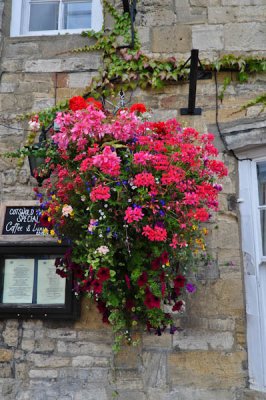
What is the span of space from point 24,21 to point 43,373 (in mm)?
3304

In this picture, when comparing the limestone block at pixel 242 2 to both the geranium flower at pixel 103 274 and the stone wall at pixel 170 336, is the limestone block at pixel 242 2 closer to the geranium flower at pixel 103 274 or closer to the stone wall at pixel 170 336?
the stone wall at pixel 170 336

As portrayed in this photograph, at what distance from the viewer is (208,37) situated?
3.85m

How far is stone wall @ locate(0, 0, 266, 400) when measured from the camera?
10.2 feet

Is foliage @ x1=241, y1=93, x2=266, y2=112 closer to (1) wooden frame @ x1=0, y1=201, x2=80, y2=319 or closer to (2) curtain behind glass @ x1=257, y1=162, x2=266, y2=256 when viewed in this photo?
(2) curtain behind glass @ x1=257, y1=162, x2=266, y2=256

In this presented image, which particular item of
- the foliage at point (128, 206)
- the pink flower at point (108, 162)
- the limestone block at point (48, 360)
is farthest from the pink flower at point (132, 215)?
the limestone block at point (48, 360)

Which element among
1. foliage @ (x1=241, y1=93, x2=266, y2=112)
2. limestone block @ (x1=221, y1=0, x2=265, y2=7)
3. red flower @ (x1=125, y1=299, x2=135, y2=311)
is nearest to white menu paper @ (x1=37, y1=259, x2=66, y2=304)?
red flower @ (x1=125, y1=299, x2=135, y2=311)

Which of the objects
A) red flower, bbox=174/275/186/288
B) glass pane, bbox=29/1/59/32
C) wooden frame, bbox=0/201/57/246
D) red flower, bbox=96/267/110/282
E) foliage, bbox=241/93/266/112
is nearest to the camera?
red flower, bbox=96/267/110/282

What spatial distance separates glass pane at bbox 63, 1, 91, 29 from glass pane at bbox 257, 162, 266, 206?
2176 millimetres

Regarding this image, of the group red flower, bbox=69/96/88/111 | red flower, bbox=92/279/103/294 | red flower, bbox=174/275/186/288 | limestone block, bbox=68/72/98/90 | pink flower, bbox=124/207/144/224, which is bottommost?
red flower, bbox=92/279/103/294

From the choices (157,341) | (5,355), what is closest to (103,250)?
(157,341)

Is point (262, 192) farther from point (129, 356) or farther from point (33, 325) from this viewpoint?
point (33, 325)

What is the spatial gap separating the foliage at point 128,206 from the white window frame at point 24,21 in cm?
159

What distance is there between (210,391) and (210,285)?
762 mm

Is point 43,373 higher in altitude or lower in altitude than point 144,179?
lower
